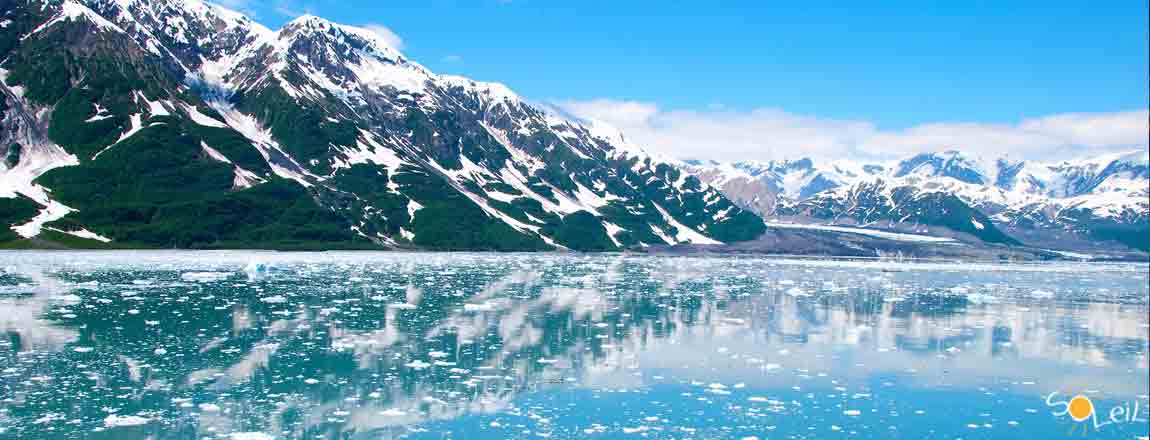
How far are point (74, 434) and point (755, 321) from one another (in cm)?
4359

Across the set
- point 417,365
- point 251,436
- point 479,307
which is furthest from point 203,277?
point 251,436

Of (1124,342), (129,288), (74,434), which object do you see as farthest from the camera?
(129,288)

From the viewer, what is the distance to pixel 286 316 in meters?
54.8

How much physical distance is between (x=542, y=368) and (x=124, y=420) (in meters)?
17.0

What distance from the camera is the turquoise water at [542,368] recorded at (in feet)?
90.4

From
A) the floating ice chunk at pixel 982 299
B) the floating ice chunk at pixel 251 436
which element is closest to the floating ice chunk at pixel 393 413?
the floating ice chunk at pixel 251 436

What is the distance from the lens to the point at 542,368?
3812 cm

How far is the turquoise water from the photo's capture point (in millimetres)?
27547

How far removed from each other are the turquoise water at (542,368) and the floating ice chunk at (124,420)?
9 centimetres

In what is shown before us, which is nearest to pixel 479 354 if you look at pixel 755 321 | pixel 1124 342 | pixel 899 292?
pixel 755 321

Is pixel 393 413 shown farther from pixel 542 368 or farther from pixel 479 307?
pixel 479 307

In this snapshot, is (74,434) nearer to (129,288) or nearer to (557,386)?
(557,386)

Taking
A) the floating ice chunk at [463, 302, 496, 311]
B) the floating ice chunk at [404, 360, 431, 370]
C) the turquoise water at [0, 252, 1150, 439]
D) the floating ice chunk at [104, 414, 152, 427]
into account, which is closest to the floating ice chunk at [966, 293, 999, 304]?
the turquoise water at [0, 252, 1150, 439]

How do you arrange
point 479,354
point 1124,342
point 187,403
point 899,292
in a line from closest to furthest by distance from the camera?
point 187,403
point 479,354
point 1124,342
point 899,292
